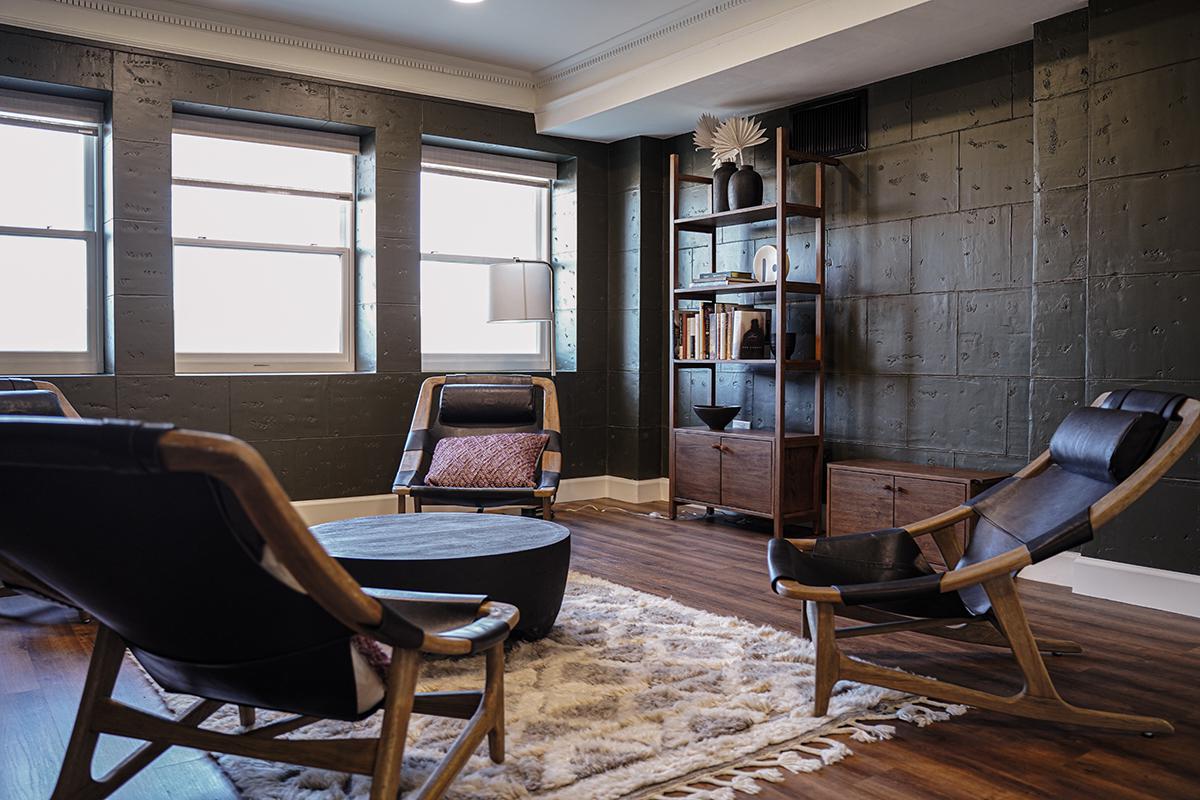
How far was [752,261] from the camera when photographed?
5.88 m

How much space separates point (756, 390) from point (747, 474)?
2.34 feet

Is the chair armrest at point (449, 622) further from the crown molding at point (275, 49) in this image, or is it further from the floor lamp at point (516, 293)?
the crown molding at point (275, 49)

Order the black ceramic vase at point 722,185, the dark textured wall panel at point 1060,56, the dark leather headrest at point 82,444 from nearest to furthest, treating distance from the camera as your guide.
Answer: the dark leather headrest at point 82,444
the dark textured wall panel at point 1060,56
the black ceramic vase at point 722,185

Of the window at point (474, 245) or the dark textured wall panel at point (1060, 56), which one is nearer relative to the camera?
the dark textured wall panel at point (1060, 56)

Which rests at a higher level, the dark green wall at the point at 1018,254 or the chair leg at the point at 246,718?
the dark green wall at the point at 1018,254

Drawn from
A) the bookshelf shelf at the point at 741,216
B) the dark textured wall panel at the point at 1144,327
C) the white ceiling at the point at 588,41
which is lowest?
the dark textured wall panel at the point at 1144,327

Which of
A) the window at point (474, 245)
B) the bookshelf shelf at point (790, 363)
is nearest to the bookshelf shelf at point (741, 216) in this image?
the bookshelf shelf at point (790, 363)

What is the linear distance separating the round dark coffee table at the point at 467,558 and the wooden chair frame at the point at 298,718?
68 centimetres

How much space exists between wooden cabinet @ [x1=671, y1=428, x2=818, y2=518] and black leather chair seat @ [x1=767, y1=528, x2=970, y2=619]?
83.5 inches

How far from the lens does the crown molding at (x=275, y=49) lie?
15.4 feet

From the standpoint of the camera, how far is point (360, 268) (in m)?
5.83

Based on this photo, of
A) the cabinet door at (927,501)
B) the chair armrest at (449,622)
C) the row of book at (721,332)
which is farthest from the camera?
the row of book at (721,332)

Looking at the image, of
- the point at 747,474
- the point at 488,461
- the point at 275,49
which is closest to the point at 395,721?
the point at 488,461

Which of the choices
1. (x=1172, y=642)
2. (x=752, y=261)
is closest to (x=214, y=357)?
(x=752, y=261)
